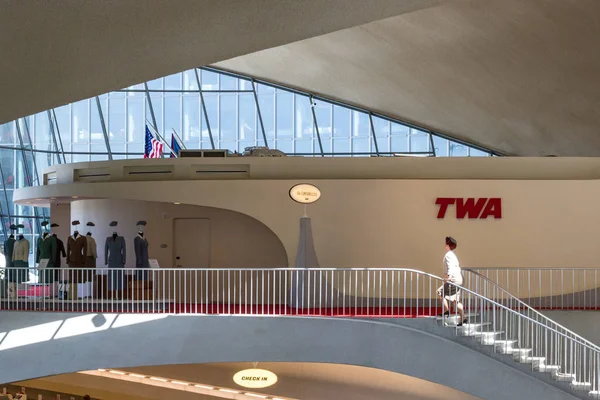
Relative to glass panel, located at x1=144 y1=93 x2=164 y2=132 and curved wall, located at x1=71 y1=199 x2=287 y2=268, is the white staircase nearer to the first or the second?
curved wall, located at x1=71 y1=199 x2=287 y2=268

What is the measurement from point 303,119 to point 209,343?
880 inches

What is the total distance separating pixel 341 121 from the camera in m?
39.5

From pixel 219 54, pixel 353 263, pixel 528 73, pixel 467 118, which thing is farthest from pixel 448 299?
pixel 467 118

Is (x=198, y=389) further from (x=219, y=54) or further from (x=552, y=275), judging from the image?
(x=219, y=54)

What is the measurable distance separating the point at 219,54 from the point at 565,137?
67.0 ft

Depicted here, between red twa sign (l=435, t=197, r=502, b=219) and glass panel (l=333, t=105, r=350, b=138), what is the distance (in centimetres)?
1863

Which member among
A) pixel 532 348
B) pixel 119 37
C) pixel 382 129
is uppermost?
pixel 382 129

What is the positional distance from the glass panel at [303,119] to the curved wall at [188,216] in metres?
16.8

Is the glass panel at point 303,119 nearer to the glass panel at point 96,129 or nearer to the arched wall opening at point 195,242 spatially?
the glass panel at point 96,129

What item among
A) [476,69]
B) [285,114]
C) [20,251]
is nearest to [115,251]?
[20,251]

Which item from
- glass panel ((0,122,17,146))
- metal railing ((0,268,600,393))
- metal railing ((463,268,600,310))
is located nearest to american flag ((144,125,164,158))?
A: metal railing ((0,268,600,393))

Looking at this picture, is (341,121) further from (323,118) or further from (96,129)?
(96,129)

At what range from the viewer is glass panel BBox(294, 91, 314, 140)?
39312 mm

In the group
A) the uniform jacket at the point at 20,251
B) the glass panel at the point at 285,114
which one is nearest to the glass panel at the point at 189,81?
the glass panel at the point at 285,114
